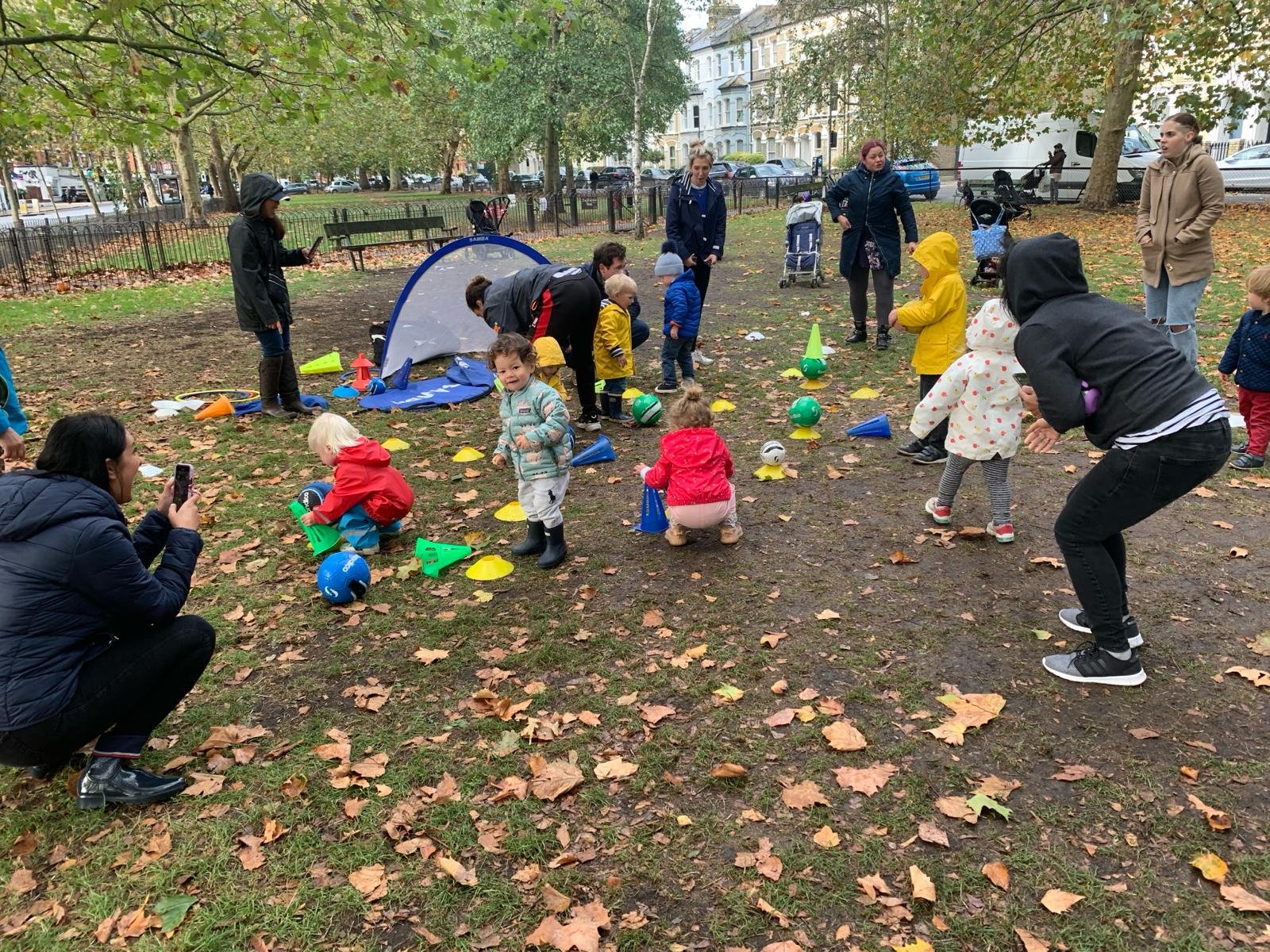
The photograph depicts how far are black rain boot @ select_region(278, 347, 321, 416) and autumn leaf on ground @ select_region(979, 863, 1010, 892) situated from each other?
7430mm

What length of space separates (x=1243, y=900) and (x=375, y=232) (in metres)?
22.6

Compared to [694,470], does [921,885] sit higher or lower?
lower

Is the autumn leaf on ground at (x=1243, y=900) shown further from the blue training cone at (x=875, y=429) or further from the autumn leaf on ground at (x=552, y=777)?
the blue training cone at (x=875, y=429)

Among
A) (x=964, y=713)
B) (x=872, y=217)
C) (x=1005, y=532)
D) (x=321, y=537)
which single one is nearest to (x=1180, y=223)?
(x=872, y=217)

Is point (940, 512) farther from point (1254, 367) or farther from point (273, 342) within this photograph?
point (273, 342)

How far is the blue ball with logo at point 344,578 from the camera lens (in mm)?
4672

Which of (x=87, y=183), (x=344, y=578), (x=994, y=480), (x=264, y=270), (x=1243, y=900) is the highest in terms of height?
(x=87, y=183)

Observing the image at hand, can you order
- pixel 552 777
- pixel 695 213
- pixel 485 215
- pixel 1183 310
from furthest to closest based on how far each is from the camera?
pixel 485 215, pixel 695 213, pixel 1183 310, pixel 552 777

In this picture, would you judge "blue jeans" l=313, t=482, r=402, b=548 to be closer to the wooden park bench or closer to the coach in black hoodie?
the coach in black hoodie

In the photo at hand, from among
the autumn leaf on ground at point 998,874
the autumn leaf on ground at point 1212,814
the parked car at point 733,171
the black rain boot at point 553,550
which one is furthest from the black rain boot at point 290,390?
the parked car at point 733,171

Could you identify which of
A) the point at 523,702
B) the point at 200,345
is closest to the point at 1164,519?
the point at 523,702

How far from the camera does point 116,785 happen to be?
3.17 metres

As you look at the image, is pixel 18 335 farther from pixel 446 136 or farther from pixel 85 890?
pixel 446 136

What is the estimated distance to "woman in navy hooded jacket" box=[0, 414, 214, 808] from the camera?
284 centimetres
